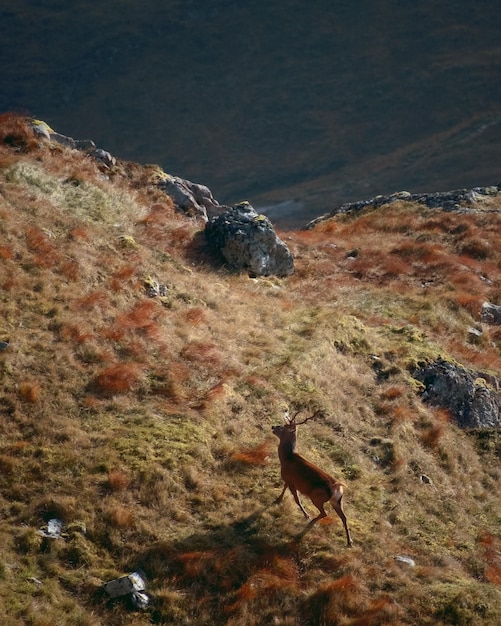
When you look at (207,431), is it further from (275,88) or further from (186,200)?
(275,88)

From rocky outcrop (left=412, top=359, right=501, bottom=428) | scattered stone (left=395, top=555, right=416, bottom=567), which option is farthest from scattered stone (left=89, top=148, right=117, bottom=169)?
scattered stone (left=395, top=555, right=416, bottom=567)

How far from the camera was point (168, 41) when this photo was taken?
5340 inches

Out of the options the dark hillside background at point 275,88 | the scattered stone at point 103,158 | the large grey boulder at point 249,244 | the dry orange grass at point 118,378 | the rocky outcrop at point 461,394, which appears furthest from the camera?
the dark hillside background at point 275,88

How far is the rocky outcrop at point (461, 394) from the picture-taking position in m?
17.8

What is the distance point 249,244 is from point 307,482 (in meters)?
13.5

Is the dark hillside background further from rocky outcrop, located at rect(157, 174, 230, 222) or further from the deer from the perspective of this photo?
the deer

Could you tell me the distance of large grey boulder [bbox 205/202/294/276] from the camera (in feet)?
79.3

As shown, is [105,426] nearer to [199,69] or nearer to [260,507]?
[260,507]

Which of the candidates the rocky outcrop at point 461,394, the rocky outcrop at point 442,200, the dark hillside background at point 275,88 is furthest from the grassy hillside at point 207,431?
the dark hillside background at point 275,88

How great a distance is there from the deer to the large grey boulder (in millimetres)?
12072

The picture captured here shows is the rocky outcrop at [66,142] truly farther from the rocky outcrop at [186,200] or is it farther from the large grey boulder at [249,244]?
the large grey boulder at [249,244]

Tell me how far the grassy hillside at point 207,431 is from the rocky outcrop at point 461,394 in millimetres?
516

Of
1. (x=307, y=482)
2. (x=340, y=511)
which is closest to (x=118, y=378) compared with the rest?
(x=307, y=482)

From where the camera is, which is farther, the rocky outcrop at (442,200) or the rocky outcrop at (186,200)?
the rocky outcrop at (442,200)
